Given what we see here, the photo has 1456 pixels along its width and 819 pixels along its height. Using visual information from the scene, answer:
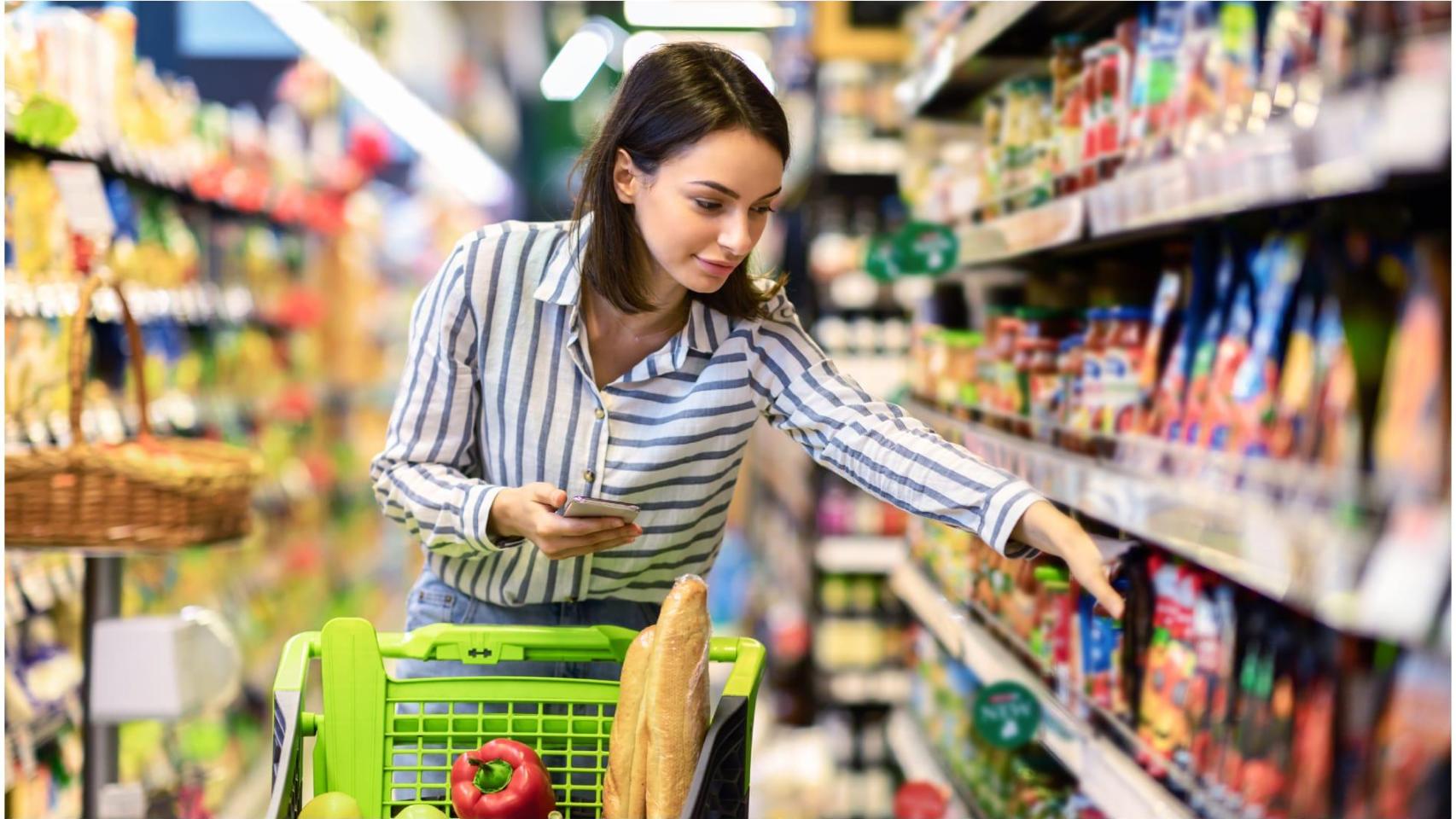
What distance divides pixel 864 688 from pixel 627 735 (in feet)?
12.3

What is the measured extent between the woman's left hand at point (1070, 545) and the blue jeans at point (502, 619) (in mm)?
645

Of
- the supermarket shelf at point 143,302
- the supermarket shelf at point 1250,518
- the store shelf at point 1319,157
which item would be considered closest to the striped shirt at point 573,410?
the supermarket shelf at point 1250,518

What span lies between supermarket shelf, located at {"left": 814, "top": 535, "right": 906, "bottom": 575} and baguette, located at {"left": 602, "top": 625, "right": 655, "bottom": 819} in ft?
11.6

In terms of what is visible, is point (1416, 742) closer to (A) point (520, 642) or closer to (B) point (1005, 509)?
(B) point (1005, 509)

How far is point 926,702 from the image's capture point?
3.90 meters

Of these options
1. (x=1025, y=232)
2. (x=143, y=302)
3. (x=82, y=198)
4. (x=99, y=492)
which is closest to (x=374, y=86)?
(x=143, y=302)

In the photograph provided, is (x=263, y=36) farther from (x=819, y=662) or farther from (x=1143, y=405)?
(x=1143, y=405)

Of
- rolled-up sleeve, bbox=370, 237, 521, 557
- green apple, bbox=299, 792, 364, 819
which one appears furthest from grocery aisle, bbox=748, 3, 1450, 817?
green apple, bbox=299, 792, 364, 819

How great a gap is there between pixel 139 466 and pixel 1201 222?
2012 mm

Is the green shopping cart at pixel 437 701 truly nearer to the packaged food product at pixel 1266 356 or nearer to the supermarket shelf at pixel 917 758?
the packaged food product at pixel 1266 356

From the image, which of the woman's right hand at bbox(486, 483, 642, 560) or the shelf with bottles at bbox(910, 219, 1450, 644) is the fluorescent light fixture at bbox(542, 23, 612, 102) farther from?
the woman's right hand at bbox(486, 483, 642, 560)

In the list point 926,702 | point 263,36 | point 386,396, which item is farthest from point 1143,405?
point 386,396

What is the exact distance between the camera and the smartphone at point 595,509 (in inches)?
65.1

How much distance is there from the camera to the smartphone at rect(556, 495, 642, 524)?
1.65 m
